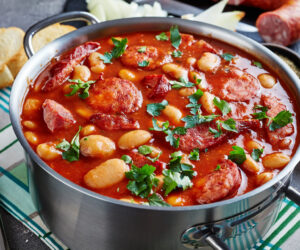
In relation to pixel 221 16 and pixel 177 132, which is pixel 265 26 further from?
pixel 177 132

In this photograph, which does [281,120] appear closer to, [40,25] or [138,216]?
[138,216]

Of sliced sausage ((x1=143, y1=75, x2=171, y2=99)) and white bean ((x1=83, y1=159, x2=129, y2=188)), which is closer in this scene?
white bean ((x1=83, y1=159, x2=129, y2=188))

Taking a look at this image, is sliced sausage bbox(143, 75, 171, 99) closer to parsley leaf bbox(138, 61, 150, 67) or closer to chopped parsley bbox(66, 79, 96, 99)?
parsley leaf bbox(138, 61, 150, 67)

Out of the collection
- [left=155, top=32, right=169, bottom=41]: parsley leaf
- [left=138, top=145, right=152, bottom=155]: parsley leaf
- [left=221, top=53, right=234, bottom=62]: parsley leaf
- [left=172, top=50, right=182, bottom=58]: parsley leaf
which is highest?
[left=155, top=32, right=169, bottom=41]: parsley leaf

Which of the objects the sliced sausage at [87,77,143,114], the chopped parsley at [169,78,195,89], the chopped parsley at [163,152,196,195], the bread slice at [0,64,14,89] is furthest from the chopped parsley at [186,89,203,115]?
the bread slice at [0,64,14,89]

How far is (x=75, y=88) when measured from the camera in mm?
3064

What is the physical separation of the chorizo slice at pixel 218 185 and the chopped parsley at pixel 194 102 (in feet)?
1.83

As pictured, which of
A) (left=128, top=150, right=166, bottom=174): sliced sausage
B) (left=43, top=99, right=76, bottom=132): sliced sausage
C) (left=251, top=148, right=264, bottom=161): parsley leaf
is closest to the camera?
(left=128, top=150, right=166, bottom=174): sliced sausage

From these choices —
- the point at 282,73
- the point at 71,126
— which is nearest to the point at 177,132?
the point at 71,126

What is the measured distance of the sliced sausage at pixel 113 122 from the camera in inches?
112

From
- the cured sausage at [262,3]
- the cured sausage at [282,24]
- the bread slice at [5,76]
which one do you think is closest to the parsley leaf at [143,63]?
the bread slice at [5,76]

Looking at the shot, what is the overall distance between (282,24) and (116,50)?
231cm

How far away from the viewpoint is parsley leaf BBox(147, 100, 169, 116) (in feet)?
9.75

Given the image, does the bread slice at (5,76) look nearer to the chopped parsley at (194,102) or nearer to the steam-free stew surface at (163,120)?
the steam-free stew surface at (163,120)
